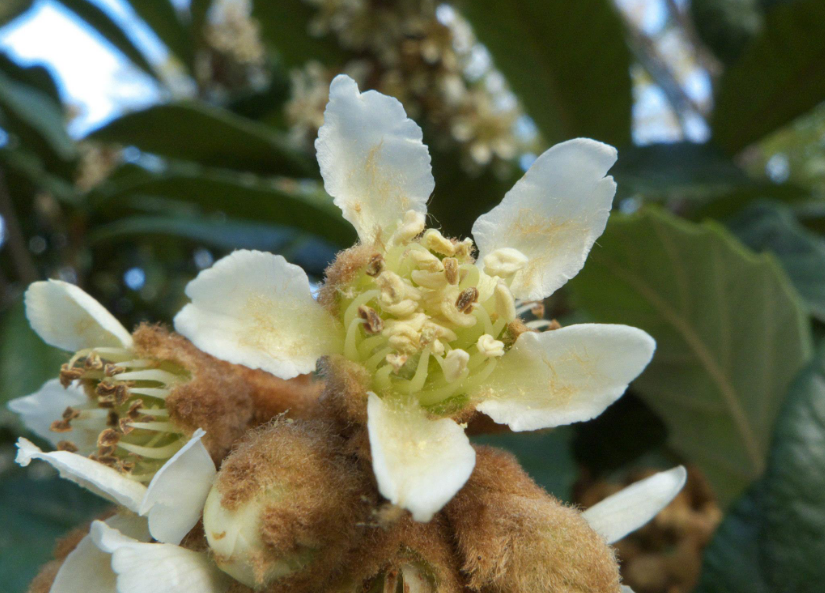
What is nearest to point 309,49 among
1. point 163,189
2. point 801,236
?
point 163,189

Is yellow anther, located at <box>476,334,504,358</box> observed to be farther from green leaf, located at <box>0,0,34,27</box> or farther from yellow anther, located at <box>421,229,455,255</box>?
green leaf, located at <box>0,0,34,27</box>

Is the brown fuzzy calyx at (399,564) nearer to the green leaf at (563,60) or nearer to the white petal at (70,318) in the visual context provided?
the white petal at (70,318)

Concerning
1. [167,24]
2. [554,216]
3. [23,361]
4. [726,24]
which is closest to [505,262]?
[554,216]

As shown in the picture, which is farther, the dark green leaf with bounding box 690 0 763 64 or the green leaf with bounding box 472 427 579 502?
the dark green leaf with bounding box 690 0 763 64

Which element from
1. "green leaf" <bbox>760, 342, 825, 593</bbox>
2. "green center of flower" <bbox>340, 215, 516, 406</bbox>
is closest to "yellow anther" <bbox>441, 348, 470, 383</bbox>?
"green center of flower" <bbox>340, 215, 516, 406</bbox>

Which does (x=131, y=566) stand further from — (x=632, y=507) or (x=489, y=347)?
(x=632, y=507)
